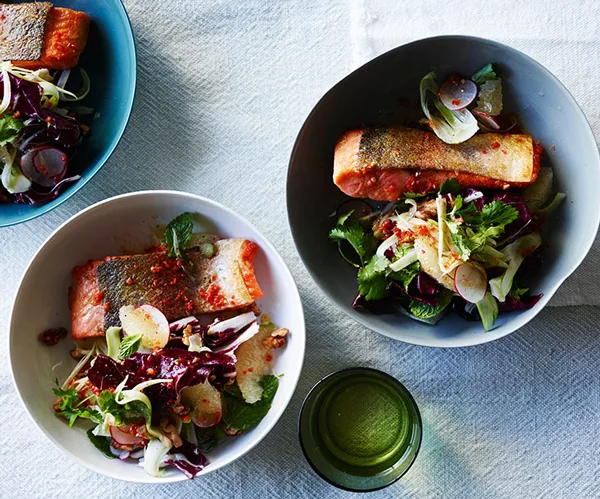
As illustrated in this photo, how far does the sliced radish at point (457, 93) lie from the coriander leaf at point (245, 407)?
0.93 m

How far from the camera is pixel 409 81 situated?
6.60ft

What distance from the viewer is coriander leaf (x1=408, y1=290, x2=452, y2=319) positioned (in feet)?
6.27

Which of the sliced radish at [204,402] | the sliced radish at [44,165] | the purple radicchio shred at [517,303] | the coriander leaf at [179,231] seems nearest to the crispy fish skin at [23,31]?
the sliced radish at [44,165]

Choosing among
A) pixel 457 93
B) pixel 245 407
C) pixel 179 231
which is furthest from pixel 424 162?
pixel 245 407

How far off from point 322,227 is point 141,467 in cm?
86

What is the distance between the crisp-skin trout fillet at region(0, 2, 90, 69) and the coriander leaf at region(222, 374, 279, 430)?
44.7 inches

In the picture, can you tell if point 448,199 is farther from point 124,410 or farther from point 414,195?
point 124,410

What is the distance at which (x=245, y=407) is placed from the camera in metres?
1.94

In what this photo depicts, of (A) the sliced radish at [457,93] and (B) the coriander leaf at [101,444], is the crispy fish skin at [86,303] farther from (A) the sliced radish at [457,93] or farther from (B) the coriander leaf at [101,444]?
(A) the sliced radish at [457,93]

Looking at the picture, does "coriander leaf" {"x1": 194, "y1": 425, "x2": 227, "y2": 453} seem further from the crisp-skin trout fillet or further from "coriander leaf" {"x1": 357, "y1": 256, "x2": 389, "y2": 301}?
the crisp-skin trout fillet

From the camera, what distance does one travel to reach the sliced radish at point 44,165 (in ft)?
6.66

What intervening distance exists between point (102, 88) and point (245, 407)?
1.08 meters

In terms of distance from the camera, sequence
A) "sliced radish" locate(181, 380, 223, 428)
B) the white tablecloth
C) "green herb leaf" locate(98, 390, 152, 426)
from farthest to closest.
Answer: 1. the white tablecloth
2. "sliced radish" locate(181, 380, 223, 428)
3. "green herb leaf" locate(98, 390, 152, 426)

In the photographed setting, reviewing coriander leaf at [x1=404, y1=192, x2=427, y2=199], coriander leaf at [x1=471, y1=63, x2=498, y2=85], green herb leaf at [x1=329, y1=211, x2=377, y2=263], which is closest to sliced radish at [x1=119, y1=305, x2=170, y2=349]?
green herb leaf at [x1=329, y1=211, x2=377, y2=263]
